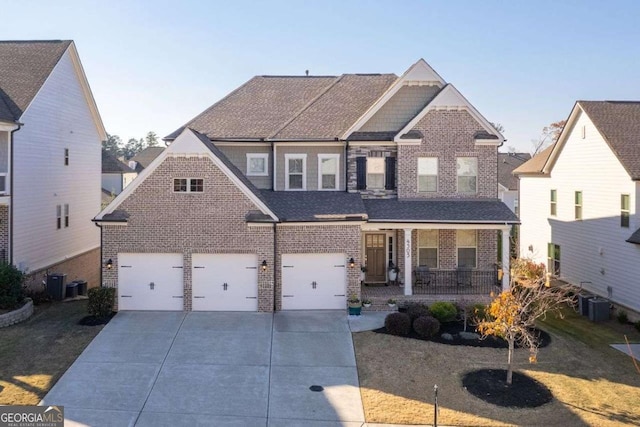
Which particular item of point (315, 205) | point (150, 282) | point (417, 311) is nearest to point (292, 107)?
point (315, 205)

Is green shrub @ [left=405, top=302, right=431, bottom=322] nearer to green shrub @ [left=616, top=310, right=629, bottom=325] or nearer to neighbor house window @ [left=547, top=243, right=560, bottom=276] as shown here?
green shrub @ [left=616, top=310, right=629, bottom=325]

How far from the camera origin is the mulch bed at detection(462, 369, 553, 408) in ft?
36.6

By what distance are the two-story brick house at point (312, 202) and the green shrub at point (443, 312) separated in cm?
236

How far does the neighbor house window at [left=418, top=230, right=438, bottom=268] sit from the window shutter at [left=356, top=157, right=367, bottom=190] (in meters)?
3.22

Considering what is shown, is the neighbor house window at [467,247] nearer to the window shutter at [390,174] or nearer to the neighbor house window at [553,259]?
the window shutter at [390,174]

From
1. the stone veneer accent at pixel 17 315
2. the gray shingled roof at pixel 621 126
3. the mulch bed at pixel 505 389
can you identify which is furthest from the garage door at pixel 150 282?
the gray shingled roof at pixel 621 126

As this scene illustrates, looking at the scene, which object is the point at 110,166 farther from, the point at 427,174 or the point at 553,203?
the point at 553,203

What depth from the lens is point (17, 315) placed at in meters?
16.1

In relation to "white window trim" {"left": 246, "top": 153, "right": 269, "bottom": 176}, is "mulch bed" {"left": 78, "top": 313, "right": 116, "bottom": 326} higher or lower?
lower

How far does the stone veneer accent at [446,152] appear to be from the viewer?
20.1 m

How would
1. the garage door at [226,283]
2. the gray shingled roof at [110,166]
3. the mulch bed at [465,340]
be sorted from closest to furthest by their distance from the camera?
1. the mulch bed at [465,340]
2. the garage door at [226,283]
3. the gray shingled roof at [110,166]

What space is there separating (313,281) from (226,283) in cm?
311

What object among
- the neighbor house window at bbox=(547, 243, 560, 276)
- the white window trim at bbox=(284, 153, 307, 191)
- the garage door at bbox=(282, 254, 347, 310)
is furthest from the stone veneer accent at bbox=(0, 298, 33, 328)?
the neighbor house window at bbox=(547, 243, 560, 276)

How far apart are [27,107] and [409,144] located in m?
15.3
